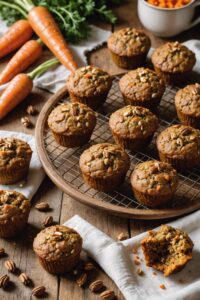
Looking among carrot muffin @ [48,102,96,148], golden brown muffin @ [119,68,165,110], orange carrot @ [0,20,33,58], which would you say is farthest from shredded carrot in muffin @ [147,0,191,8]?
carrot muffin @ [48,102,96,148]

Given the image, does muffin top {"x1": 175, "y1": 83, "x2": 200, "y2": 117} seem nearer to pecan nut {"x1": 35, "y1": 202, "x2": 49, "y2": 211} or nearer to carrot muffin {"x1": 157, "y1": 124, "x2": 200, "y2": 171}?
carrot muffin {"x1": 157, "y1": 124, "x2": 200, "y2": 171}

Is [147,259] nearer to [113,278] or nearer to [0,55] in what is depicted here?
[113,278]

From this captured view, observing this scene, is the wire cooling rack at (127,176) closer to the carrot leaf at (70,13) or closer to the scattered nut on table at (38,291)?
the scattered nut on table at (38,291)

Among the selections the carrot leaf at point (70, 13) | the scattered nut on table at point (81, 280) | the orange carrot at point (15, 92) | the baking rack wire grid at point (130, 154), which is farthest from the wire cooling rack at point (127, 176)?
the carrot leaf at point (70, 13)

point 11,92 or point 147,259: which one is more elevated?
point 11,92

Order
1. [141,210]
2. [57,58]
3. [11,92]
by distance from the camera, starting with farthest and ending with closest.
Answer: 1. [57,58]
2. [11,92]
3. [141,210]

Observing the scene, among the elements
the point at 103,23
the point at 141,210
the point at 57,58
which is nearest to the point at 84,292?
the point at 141,210

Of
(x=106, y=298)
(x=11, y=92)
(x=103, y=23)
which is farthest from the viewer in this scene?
(x=103, y=23)
